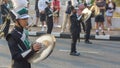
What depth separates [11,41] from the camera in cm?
542

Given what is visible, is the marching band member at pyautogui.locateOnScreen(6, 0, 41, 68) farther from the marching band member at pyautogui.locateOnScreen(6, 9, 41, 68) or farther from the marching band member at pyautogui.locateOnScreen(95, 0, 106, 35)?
the marching band member at pyautogui.locateOnScreen(95, 0, 106, 35)

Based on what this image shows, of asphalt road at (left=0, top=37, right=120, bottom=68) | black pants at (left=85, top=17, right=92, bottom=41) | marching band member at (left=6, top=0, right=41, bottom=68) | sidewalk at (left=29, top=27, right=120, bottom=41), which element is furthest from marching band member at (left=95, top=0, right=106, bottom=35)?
marching band member at (left=6, top=0, right=41, bottom=68)

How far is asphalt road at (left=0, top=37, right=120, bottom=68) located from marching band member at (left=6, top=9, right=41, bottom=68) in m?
5.13

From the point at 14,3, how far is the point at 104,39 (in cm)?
1106

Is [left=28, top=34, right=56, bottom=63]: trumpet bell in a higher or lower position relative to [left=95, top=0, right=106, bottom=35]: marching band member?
higher

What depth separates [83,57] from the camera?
12039mm

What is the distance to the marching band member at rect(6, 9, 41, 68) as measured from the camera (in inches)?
211

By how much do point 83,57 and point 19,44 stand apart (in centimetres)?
673

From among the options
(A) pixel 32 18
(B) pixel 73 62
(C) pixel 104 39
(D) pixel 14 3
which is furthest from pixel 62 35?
(D) pixel 14 3

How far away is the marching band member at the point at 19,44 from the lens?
211 inches

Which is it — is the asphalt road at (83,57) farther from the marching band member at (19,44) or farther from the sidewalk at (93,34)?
the marching band member at (19,44)

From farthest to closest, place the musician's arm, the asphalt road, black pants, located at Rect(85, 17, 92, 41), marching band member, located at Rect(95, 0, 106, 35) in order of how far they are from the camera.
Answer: marching band member, located at Rect(95, 0, 106, 35) → black pants, located at Rect(85, 17, 92, 41) → the asphalt road → the musician's arm

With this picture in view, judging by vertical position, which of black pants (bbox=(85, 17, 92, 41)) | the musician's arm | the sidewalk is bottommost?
the sidewalk

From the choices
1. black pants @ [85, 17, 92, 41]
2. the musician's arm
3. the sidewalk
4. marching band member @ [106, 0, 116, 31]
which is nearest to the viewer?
the musician's arm
